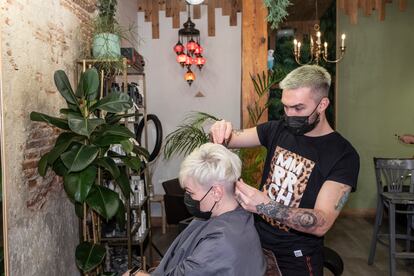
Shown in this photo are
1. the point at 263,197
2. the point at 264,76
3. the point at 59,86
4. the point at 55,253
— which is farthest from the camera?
the point at 264,76

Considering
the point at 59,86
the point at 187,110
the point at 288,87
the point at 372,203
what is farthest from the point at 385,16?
the point at 59,86

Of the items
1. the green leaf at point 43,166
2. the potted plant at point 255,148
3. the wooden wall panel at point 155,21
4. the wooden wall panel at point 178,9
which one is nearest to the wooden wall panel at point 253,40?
the potted plant at point 255,148

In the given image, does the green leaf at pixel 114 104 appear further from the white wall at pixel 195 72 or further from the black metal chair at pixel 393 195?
the white wall at pixel 195 72

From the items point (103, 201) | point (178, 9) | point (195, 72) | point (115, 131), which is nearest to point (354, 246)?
point (195, 72)

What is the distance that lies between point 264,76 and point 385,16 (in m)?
3.39

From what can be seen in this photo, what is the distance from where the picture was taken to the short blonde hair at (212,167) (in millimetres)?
1551

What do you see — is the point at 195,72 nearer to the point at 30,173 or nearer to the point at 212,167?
the point at 30,173

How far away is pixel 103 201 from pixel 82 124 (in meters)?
0.51

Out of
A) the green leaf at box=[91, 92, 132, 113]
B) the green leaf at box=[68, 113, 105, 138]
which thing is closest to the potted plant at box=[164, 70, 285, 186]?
the green leaf at box=[91, 92, 132, 113]

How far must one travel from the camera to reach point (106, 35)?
2.82 meters

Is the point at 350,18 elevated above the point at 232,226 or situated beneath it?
elevated above

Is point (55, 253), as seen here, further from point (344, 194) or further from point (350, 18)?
point (350, 18)

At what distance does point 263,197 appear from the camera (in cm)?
150

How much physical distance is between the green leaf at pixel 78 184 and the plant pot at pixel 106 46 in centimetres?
109
